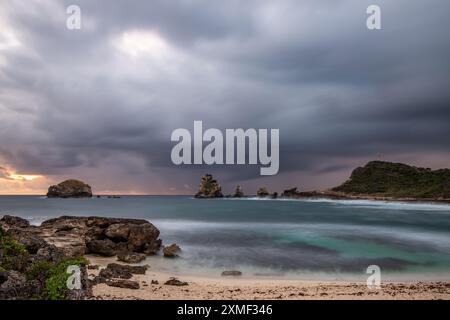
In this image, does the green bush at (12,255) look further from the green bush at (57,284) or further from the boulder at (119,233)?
the boulder at (119,233)

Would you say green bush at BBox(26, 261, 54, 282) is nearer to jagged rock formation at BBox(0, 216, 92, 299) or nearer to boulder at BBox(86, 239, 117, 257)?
jagged rock formation at BBox(0, 216, 92, 299)

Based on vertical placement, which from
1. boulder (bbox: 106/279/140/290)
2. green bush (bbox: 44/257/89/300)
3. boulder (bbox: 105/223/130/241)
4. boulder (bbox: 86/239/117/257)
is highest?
green bush (bbox: 44/257/89/300)

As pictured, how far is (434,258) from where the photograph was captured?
2869 cm

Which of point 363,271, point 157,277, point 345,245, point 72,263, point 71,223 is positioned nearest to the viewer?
point 72,263

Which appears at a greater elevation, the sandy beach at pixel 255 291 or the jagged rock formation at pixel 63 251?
the jagged rock formation at pixel 63 251

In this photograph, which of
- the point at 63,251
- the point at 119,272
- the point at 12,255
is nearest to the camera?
the point at 12,255

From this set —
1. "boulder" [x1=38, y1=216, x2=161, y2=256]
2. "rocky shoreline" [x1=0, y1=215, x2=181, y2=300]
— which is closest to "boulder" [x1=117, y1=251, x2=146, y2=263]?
"rocky shoreline" [x1=0, y1=215, x2=181, y2=300]

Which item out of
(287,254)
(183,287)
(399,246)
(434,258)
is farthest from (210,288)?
(399,246)

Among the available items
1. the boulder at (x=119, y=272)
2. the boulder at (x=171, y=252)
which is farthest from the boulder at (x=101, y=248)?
the boulder at (x=119, y=272)

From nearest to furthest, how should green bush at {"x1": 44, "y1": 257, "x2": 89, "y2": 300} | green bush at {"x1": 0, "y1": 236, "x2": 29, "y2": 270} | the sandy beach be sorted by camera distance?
1. green bush at {"x1": 44, "y1": 257, "x2": 89, "y2": 300}
2. green bush at {"x1": 0, "y1": 236, "x2": 29, "y2": 270}
3. the sandy beach

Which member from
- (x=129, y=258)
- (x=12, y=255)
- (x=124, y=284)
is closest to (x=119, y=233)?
(x=129, y=258)

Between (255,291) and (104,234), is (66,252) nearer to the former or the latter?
(104,234)
